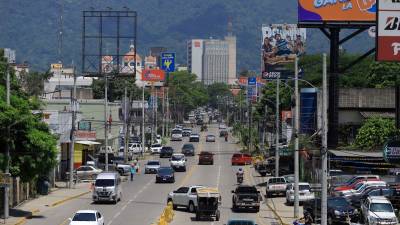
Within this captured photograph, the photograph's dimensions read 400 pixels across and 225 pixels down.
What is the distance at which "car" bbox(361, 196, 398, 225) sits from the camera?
44.7 metres

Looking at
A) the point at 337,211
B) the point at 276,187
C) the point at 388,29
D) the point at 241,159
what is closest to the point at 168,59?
the point at 241,159

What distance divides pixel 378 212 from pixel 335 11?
118ft

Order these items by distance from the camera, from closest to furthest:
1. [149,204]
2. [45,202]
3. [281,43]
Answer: [149,204], [45,202], [281,43]

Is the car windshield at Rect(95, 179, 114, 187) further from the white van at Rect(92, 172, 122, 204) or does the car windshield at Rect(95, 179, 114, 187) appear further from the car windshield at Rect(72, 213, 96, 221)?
the car windshield at Rect(72, 213, 96, 221)

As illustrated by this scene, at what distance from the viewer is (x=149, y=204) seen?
59344 mm

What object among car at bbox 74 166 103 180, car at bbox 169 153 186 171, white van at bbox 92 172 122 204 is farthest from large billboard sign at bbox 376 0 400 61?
car at bbox 169 153 186 171

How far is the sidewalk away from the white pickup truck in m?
8.06

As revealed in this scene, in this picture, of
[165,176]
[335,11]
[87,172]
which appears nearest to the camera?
[165,176]

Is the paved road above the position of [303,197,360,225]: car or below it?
below

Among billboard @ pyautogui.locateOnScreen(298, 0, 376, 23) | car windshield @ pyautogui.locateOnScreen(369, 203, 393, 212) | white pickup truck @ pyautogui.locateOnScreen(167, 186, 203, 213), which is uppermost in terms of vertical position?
billboard @ pyautogui.locateOnScreen(298, 0, 376, 23)

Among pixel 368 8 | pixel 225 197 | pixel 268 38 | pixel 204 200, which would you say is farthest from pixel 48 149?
pixel 268 38

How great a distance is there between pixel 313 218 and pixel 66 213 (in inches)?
578

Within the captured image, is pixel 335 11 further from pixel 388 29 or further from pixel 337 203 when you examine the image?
pixel 388 29

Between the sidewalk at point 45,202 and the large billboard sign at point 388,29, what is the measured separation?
68.6ft
